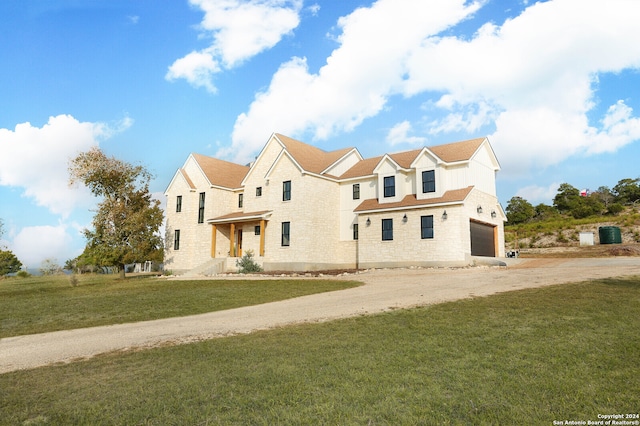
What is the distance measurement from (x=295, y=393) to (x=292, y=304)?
896cm

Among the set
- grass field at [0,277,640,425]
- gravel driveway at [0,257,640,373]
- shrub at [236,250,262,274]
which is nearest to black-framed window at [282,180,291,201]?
shrub at [236,250,262,274]

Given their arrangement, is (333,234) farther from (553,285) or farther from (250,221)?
(553,285)

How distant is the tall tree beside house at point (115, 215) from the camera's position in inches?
1236

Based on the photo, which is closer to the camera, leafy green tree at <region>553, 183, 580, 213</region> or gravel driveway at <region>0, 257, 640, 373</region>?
gravel driveway at <region>0, 257, 640, 373</region>

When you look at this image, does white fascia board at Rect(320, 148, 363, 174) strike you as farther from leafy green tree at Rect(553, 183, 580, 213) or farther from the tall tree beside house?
leafy green tree at Rect(553, 183, 580, 213)

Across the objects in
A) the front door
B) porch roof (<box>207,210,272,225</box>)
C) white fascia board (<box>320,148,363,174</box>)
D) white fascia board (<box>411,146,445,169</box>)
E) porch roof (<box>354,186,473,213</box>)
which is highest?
white fascia board (<box>320,148,363,174</box>)

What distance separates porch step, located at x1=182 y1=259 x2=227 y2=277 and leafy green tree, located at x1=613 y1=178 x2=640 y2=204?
4563cm

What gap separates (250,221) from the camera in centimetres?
3278

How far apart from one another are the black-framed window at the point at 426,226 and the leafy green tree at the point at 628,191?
3442cm

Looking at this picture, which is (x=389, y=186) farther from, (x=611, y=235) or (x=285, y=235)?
(x=611, y=235)

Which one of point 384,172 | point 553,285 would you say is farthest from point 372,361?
point 384,172

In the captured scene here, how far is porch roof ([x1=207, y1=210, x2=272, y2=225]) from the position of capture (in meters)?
31.1

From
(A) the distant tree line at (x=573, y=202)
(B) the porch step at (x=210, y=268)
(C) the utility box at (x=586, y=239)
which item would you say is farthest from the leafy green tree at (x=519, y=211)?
(B) the porch step at (x=210, y=268)

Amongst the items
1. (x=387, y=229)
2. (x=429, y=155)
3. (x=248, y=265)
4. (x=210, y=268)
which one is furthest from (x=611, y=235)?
(x=210, y=268)
